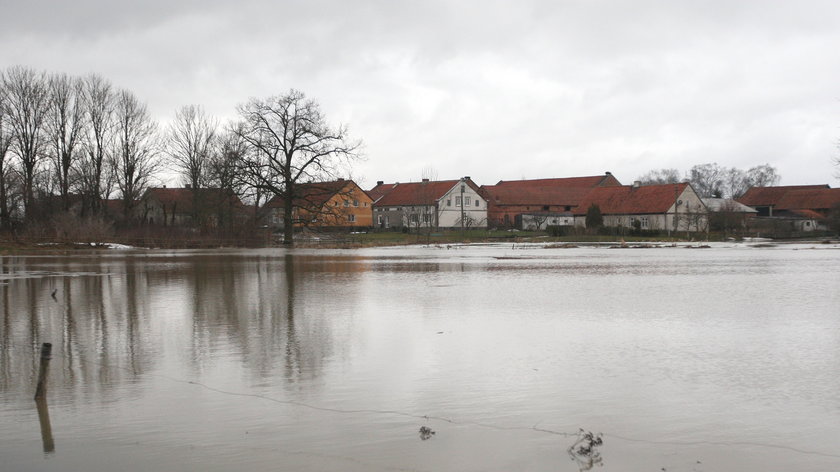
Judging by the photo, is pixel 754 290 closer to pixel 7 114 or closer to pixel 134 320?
pixel 134 320

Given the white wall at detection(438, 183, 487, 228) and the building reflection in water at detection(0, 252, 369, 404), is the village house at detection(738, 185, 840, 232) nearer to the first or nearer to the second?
the white wall at detection(438, 183, 487, 228)

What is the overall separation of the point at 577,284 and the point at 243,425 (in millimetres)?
14547

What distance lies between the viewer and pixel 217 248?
168 ft

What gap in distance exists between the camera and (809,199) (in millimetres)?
118625

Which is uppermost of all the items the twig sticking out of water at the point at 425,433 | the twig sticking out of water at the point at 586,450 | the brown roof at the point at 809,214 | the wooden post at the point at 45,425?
the brown roof at the point at 809,214

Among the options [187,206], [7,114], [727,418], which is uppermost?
[7,114]

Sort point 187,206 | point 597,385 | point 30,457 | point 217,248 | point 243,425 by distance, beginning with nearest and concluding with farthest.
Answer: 1. point 30,457
2. point 243,425
3. point 597,385
4. point 217,248
5. point 187,206

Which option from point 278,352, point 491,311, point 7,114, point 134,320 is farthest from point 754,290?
point 7,114

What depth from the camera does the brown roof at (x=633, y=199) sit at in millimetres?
95750

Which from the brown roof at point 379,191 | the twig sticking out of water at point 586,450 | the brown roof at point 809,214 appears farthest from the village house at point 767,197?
the twig sticking out of water at point 586,450

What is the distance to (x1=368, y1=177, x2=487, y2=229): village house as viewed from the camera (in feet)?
312

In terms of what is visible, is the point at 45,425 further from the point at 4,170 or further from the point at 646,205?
the point at 646,205

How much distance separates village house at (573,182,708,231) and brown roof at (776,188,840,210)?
30285 millimetres

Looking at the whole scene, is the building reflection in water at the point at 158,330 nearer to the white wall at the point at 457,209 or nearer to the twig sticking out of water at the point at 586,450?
the twig sticking out of water at the point at 586,450
